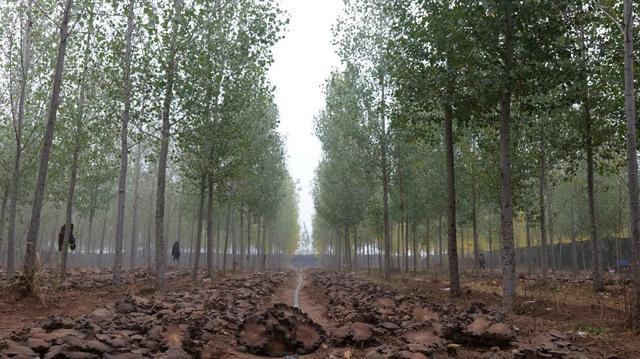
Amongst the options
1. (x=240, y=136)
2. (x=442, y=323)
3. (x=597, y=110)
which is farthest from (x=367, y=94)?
(x=442, y=323)


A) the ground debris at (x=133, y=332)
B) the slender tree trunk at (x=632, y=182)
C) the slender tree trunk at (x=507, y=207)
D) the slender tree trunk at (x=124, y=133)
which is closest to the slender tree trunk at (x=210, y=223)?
the slender tree trunk at (x=124, y=133)

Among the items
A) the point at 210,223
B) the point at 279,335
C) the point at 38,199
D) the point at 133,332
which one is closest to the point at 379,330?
the point at 279,335

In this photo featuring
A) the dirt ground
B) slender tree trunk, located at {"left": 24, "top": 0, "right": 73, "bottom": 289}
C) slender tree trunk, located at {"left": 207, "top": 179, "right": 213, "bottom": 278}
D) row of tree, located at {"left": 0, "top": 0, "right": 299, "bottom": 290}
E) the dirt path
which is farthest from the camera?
slender tree trunk, located at {"left": 207, "top": 179, "right": 213, "bottom": 278}

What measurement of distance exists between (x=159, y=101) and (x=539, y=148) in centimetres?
1546

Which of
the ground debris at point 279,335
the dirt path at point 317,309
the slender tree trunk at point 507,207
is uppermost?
the slender tree trunk at point 507,207

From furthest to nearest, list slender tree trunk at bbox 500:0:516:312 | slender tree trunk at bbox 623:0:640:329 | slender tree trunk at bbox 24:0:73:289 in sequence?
slender tree trunk at bbox 24:0:73:289 → slender tree trunk at bbox 500:0:516:312 → slender tree trunk at bbox 623:0:640:329

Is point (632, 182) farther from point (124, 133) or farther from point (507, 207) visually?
point (124, 133)

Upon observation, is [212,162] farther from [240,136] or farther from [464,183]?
[464,183]

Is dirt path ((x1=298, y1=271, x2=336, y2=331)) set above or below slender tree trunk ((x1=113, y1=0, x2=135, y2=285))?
below

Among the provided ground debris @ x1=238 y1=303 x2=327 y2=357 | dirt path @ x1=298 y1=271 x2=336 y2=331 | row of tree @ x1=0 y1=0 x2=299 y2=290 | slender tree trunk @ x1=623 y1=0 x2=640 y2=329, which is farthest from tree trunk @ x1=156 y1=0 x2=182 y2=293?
slender tree trunk @ x1=623 y1=0 x2=640 y2=329

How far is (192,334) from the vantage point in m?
6.87

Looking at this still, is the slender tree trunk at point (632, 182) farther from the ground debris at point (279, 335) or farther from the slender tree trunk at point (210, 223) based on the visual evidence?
the slender tree trunk at point (210, 223)

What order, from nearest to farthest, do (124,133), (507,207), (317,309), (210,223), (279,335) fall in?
(279,335), (507,207), (317,309), (124,133), (210,223)

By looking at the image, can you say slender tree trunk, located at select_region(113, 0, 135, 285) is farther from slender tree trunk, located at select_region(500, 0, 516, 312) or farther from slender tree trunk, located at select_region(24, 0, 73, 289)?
slender tree trunk, located at select_region(500, 0, 516, 312)
